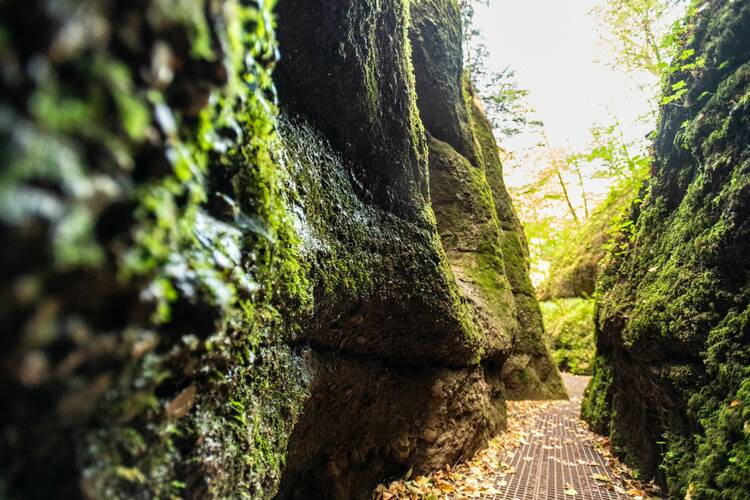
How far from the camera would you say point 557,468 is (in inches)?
159

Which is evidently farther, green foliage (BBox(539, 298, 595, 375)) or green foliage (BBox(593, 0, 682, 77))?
green foliage (BBox(539, 298, 595, 375))

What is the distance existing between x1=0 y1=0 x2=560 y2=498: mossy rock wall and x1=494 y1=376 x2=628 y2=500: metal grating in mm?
1484

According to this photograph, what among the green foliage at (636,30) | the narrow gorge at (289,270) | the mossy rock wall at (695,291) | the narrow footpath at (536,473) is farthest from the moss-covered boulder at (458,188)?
the green foliage at (636,30)

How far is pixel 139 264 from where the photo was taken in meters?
0.72

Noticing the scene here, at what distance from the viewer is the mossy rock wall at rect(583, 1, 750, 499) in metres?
2.57

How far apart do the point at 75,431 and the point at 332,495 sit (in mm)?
2499

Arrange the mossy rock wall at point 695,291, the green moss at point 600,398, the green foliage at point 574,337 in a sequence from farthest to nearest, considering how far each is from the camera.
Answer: the green foliage at point 574,337 → the green moss at point 600,398 → the mossy rock wall at point 695,291

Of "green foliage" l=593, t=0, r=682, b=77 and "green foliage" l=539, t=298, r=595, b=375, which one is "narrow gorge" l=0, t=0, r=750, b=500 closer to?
"green foliage" l=593, t=0, r=682, b=77

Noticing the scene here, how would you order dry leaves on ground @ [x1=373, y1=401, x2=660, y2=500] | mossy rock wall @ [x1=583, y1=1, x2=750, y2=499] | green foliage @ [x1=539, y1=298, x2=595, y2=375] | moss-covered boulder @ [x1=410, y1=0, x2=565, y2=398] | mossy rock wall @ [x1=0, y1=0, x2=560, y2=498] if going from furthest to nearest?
green foliage @ [x1=539, y1=298, x2=595, y2=375]
moss-covered boulder @ [x1=410, y1=0, x2=565, y2=398]
dry leaves on ground @ [x1=373, y1=401, x2=660, y2=500]
mossy rock wall @ [x1=583, y1=1, x2=750, y2=499]
mossy rock wall @ [x1=0, y1=0, x2=560, y2=498]

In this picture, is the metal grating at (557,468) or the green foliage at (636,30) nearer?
the metal grating at (557,468)

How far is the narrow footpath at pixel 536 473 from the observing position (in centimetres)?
340

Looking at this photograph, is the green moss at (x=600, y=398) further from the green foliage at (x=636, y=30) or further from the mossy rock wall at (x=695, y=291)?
the green foliage at (x=636, y=30)

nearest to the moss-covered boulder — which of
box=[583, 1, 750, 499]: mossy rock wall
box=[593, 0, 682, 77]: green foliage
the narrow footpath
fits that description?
the narrow footpath

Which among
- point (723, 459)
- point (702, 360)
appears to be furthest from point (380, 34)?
point (723, 459)
